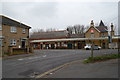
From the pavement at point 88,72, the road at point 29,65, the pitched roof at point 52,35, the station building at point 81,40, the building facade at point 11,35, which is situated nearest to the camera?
the pavement at point 88,72

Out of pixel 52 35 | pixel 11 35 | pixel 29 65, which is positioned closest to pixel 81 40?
pixel 52 35

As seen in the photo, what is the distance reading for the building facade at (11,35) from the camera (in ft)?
80.1

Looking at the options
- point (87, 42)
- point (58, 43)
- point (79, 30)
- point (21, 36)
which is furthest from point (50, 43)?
point (79, 30)

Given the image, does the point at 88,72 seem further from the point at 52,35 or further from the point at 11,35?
the point at 52,35

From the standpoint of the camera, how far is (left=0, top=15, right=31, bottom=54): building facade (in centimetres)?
2441

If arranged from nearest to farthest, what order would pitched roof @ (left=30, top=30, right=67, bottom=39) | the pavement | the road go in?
the pavement
the road
pitched roof @ (left=30, top=30, right=67, bottom=39)

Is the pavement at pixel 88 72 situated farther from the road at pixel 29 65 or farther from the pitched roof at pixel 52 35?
the pitched roof at pixel 52 35

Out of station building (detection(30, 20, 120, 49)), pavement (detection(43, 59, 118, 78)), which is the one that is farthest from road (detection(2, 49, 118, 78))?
station building (detection(30, 20, 120, 49))

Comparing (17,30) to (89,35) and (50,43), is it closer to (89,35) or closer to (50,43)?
(50,43)

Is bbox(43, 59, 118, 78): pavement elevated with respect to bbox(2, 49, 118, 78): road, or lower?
elevated

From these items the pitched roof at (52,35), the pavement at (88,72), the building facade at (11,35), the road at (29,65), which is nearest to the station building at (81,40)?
the pitched roof at (52,35)

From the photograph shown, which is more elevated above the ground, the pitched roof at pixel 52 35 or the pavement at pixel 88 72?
the pitched roof at pixel 52 35

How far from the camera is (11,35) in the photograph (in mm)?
26625

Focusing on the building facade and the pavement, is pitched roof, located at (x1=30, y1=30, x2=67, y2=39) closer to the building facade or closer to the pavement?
the building facade
